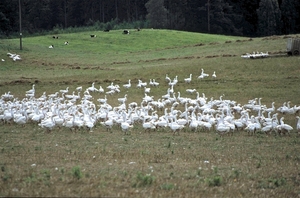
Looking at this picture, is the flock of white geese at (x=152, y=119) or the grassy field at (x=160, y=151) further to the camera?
the flock of white geese at (x=152, y=119)

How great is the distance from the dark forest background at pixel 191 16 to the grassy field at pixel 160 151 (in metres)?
50.3

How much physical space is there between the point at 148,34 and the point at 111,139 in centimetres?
5903

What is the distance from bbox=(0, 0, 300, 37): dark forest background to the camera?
9175cm

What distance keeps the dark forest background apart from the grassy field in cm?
5025

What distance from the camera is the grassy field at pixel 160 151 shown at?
12.8m

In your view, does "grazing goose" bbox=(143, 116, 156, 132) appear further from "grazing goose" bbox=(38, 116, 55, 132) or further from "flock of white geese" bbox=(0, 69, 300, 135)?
"grazing goose" bbox=(38, 116, 55, 132)

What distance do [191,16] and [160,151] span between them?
275 feet

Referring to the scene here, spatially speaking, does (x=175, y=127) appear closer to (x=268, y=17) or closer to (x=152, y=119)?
(x=152, y=119)

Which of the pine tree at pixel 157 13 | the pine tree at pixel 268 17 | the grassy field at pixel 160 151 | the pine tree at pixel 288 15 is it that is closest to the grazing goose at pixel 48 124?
the grassy field at pixel 160 151

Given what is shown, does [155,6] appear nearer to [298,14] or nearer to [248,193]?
[298,14]

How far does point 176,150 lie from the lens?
17734mm

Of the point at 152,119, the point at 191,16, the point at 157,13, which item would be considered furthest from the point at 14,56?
the point at 157,13

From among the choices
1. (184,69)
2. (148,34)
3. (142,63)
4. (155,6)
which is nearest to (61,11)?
(155,6)

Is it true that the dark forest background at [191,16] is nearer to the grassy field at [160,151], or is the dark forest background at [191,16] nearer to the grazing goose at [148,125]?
the grassy field at [160,151]
